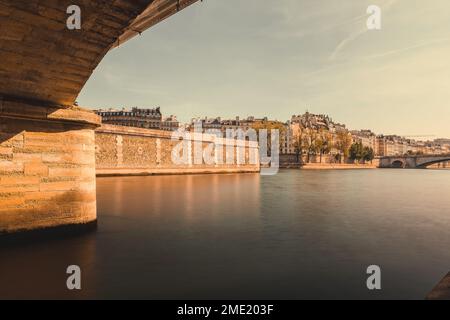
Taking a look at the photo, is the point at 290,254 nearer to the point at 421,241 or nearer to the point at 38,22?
the point at 421,241

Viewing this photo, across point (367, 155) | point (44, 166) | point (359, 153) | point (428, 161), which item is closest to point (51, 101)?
point (44, 166)

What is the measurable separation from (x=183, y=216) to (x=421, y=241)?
8.00m

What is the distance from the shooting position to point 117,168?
32.0 meters

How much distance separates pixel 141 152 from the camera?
34125 millimetres

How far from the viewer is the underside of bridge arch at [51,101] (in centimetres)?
464

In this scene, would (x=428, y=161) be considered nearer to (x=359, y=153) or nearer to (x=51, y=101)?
(x=359, y=153)

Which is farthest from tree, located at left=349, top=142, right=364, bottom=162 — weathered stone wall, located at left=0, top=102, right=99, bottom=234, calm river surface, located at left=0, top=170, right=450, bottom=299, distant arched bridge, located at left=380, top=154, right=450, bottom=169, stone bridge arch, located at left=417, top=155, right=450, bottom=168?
weathered stone wall, located at left=0, top=102, right=99, bottom=234

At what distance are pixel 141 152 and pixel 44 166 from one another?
27.2 m

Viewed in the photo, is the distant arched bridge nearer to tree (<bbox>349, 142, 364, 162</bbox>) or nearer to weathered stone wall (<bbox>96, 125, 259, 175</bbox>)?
tree (<bbox>349, 142, 364, 162</bbox>)

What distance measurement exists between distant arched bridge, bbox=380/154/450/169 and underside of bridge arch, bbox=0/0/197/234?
4040 inches

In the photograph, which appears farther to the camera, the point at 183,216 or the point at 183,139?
the point at 183,139

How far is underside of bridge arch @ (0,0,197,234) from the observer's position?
183 inches
